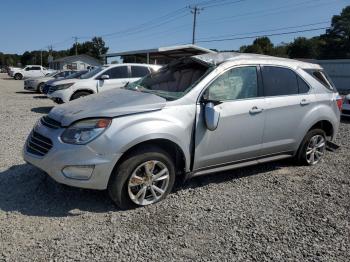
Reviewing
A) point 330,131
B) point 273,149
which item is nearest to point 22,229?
point 273,149

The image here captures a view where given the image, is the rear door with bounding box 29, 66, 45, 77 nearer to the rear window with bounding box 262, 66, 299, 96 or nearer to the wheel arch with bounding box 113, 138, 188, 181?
the rear window with bounding box 262, 66, 299, 96

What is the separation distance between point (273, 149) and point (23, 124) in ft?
21.5

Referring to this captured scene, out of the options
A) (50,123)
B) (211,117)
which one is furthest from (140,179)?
(50,123)

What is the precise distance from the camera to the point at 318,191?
5.01 metres

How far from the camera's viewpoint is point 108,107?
4.14 m

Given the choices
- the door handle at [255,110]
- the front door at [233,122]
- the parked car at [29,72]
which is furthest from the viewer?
the parked car at [29,72]

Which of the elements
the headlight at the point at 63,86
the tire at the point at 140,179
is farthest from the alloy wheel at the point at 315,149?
the headlight at the point at 63,86

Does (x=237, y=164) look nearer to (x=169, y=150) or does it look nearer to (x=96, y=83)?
(x=169, y=150)

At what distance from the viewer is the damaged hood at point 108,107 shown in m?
4.00

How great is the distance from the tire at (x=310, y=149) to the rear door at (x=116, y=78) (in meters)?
7.62

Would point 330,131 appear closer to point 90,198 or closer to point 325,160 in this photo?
point 325,160

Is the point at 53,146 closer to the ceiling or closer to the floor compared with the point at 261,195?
closer to the ceiling

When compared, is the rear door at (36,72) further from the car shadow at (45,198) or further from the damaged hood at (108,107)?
the damaged hood at (108,107)

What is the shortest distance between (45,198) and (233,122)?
244cm
